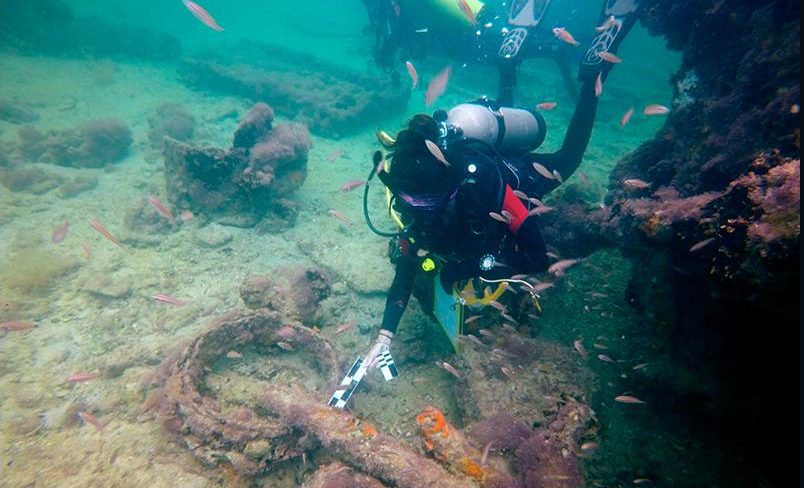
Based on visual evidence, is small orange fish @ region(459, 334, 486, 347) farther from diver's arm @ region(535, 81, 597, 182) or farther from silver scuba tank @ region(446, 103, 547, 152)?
diver's arm @ region(535, 81, 597, 182)

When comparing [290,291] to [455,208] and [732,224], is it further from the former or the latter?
[732,224]

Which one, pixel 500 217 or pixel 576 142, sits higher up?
pixel 576 142

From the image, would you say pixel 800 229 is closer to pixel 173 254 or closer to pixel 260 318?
pixel 260 318

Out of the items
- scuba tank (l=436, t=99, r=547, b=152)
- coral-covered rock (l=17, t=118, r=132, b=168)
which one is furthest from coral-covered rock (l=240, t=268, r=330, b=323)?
coral-covered rock (l=17, t=118, r=132, b=168)

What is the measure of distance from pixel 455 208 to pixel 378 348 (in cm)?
204

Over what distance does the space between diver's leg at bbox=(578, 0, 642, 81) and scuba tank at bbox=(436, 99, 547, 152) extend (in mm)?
1789

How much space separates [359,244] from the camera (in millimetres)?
8125

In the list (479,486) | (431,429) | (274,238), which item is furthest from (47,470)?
(274,238)

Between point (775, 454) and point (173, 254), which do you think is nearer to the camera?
point (775, 454)

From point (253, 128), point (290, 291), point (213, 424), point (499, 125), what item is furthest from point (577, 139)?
point (213, 424)

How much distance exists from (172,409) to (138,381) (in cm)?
150

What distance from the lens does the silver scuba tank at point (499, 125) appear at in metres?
5.36

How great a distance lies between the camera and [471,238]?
4.26 metres

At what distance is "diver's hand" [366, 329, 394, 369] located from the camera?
4.52 metres
